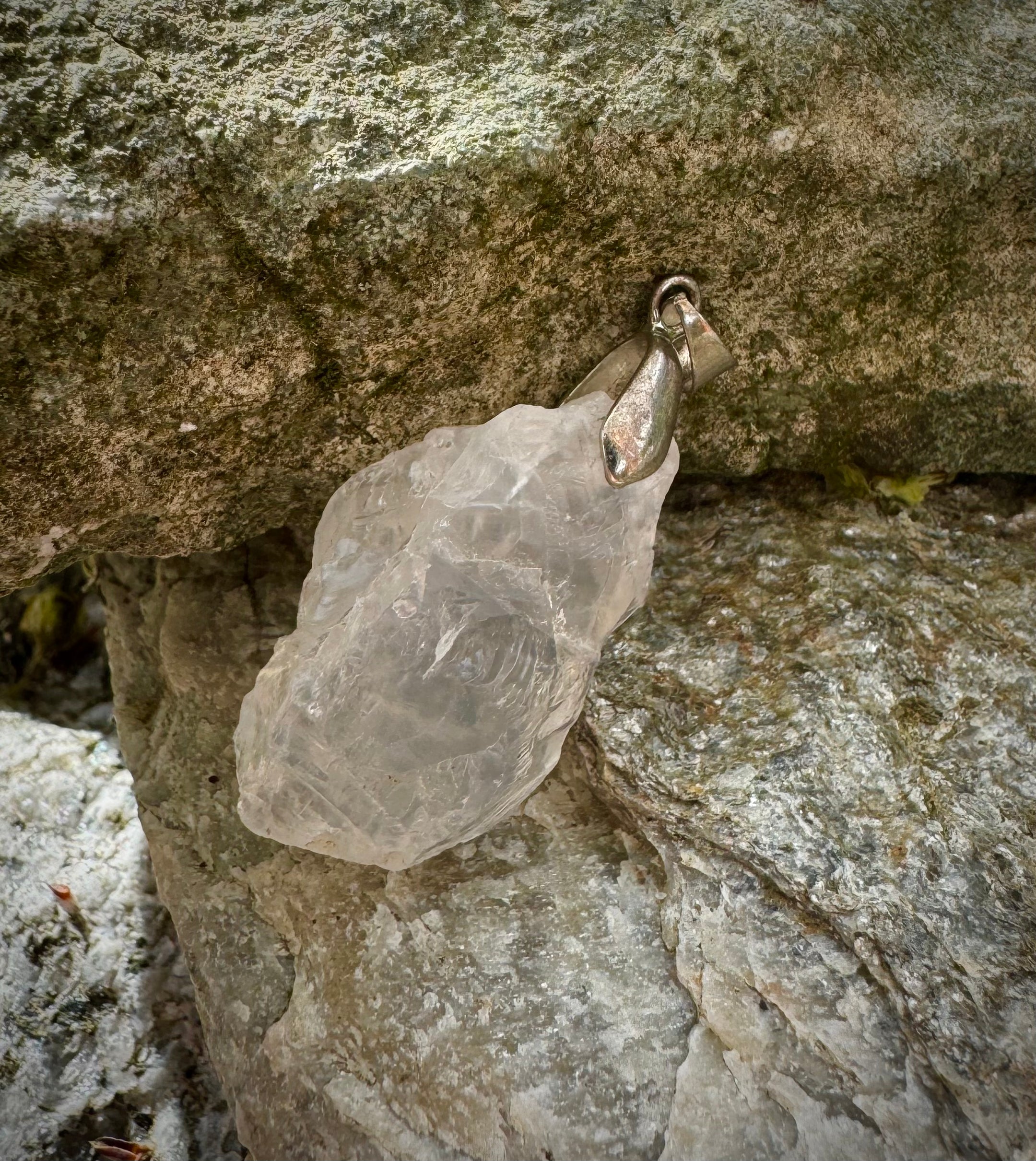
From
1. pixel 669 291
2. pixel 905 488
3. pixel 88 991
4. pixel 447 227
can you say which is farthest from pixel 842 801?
pixel 88 991

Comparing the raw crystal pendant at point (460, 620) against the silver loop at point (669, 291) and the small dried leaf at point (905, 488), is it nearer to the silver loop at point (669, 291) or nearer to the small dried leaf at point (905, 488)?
the silver loop at point (669, 291)

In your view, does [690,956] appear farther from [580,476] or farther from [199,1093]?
[199,1093]

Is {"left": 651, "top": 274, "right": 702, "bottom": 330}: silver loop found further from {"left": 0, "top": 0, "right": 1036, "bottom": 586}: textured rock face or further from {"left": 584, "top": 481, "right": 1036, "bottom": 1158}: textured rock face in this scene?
{"left": 584, "top": 481, "right": 1036, "bottom": 1158}: textured rock face

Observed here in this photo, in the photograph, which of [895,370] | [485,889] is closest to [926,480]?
[895,370]

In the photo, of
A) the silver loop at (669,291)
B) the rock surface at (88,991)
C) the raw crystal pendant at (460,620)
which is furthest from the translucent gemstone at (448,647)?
the rock surface at (88,991)

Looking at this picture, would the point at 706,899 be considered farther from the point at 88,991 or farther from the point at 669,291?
the point at 88,991
